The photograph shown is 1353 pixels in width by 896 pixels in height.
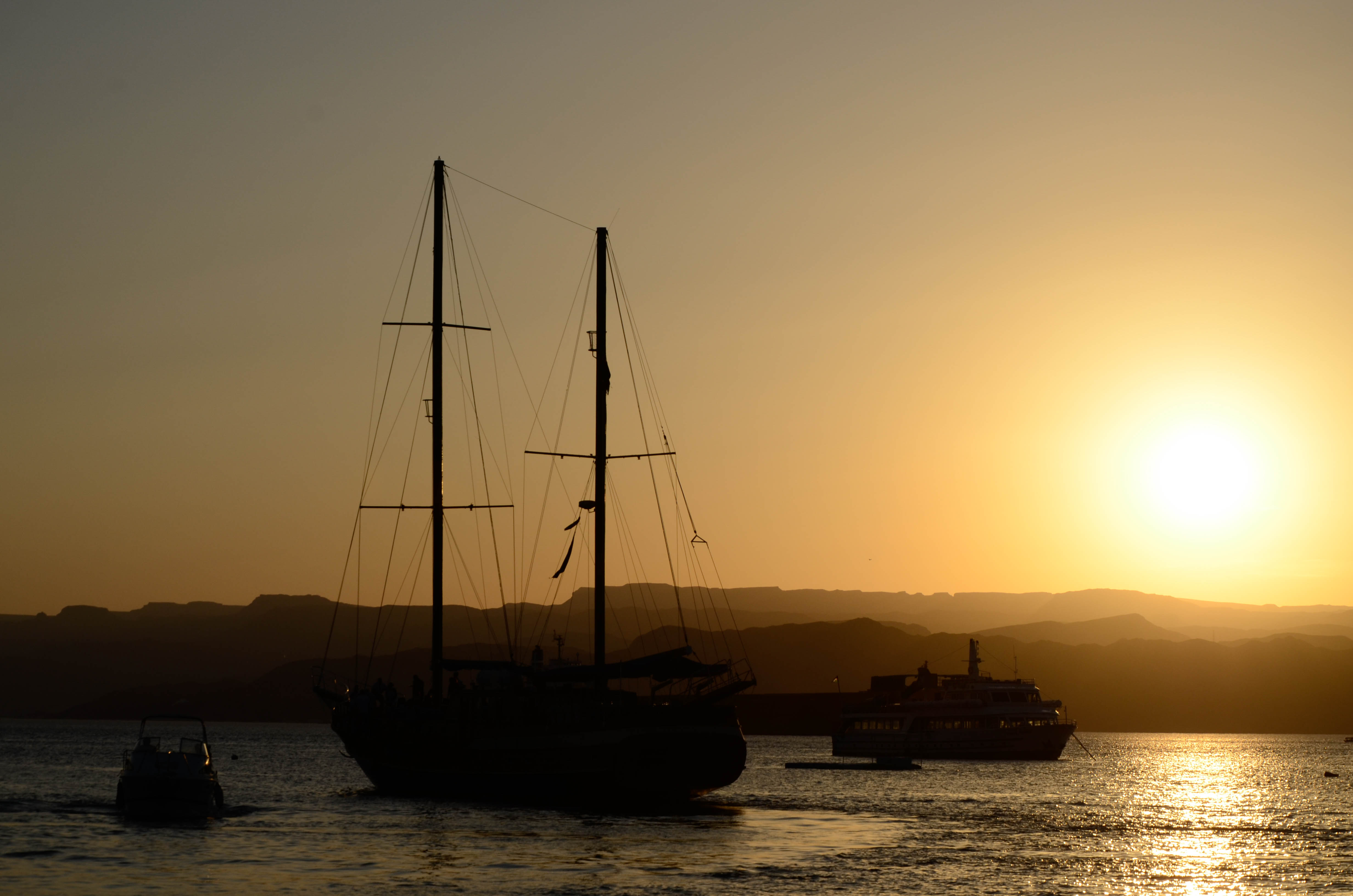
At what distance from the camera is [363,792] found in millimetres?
81562

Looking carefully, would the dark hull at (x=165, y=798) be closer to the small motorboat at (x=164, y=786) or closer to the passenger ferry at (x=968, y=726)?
the small motorboat at (x=164, y=786)

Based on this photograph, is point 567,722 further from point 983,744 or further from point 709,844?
point 983,744

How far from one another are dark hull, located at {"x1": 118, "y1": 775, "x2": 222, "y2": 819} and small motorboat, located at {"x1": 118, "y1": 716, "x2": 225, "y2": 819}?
12mm

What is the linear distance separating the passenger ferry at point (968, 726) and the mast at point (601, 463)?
7806 centimetres

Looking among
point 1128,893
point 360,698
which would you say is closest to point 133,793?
point 360,698

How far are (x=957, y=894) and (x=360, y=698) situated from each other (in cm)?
3850

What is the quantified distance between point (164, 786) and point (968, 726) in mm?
99236

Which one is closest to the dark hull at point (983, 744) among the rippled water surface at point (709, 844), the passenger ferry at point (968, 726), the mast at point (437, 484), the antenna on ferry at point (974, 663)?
the passenger ferry at point (968, 726)

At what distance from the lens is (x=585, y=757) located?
193 feet

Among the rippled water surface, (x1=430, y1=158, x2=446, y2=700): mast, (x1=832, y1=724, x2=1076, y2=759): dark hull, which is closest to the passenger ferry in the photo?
(x1=832, y1=724, x2=1076, y2=759): dark hull

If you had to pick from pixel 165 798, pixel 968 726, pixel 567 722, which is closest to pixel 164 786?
pixel 165 798

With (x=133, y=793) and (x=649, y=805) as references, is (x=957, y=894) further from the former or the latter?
(x=133, y=793)

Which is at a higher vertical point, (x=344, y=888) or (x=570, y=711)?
(x=570, y=711)

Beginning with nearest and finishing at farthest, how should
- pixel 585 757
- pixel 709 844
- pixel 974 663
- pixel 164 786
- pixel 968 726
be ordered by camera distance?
pixel 709 844
pixel 585 757
pixel 164 786
pixel 968 726
pixel 974 663
